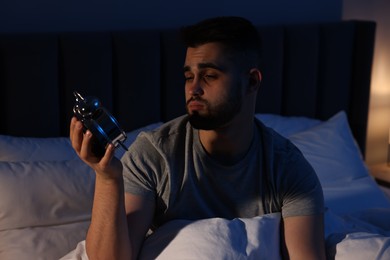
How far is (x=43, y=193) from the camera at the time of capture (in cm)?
173

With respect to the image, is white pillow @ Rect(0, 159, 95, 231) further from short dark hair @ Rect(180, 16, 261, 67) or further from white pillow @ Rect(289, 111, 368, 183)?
white pillow @ Rect(289, 111, 368, 183)

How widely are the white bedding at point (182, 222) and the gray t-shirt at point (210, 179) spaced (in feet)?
0.23

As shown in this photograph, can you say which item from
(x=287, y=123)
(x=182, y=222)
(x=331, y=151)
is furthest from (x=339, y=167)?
(x=182, y=222)

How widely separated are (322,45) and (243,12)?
1.22 ft

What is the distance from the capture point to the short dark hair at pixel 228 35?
1.56 m

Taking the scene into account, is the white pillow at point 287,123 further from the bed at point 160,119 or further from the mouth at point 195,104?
the mouth at point 195,104

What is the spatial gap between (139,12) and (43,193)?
90 cm

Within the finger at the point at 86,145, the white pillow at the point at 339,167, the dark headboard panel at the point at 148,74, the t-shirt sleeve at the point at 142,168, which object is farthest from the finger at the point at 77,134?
the white pillow at the point at 339,167

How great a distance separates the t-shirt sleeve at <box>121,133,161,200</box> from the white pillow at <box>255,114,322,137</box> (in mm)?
946

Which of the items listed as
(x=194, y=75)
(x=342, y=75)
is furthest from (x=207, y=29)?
(x=342, y=75)

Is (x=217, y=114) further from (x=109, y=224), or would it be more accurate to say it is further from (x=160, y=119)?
(x=160, y=119)

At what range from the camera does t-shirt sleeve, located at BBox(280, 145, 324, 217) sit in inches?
60.9

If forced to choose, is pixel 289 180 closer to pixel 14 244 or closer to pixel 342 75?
pixel 14 244

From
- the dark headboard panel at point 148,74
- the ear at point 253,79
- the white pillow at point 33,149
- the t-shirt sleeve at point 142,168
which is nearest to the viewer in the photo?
the t-shirt sleeve at point 142,168
